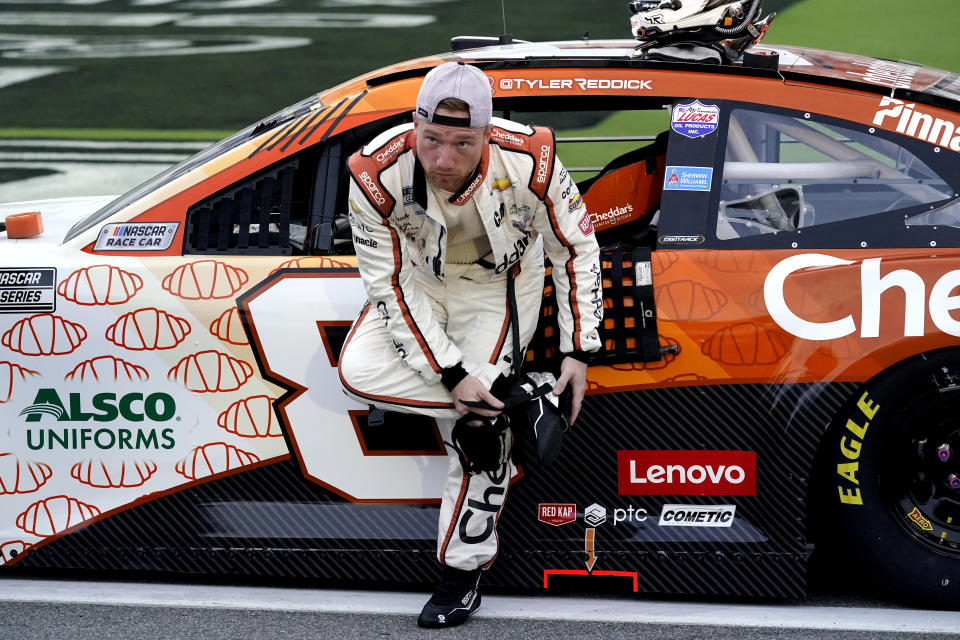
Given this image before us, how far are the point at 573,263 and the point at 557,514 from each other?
0.75 meters

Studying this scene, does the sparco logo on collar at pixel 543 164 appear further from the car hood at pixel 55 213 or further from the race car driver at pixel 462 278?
the car hood at pixel 55 213

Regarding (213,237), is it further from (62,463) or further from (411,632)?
(411,632)

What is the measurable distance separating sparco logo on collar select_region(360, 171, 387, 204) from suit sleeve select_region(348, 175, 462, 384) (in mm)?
24

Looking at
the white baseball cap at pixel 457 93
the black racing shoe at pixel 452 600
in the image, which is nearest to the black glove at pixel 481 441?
the black racing shoe at pixel 452 600

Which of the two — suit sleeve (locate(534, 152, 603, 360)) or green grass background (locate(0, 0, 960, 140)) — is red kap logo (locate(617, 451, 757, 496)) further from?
green grass background (locate(0, 0, 960, 140))

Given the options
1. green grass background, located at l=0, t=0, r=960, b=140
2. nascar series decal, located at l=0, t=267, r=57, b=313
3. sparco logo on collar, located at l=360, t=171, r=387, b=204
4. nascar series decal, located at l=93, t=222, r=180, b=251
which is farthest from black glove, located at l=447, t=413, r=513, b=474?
green grass background, located at l=0, t=0, r=960, b=140

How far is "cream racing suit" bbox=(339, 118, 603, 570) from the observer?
317cm

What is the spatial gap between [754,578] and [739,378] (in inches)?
23.7

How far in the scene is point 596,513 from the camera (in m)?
3.42

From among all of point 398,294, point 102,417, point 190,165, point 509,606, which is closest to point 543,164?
point 398,294

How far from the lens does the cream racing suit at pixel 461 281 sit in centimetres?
317

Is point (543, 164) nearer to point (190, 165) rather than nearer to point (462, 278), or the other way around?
point (462, 278)

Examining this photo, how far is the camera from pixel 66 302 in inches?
138

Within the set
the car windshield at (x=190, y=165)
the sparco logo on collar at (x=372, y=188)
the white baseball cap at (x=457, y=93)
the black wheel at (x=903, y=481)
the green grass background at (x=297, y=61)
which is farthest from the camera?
the green grass background at (x=297, y=61)
